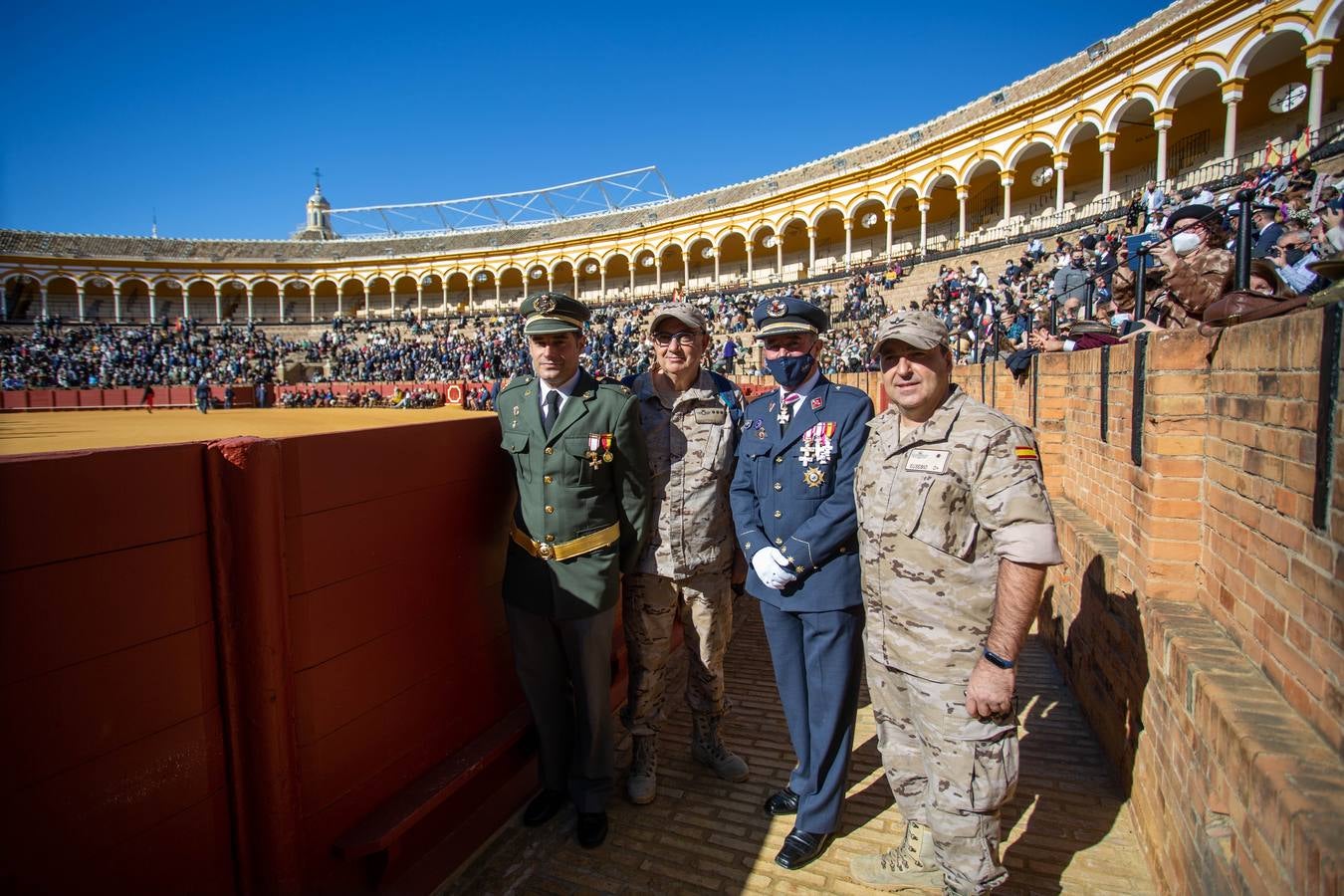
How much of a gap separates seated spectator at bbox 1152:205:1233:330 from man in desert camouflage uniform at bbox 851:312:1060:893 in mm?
2505

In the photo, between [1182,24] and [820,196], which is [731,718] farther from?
[820,196]

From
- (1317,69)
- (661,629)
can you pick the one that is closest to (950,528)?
(661,629)

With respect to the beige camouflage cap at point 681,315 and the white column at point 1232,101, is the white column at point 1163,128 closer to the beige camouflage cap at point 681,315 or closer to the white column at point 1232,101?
the white column at point 1232,101

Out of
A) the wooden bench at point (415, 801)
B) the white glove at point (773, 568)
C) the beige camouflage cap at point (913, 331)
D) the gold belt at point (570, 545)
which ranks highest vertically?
the beige camouflage cap at point (913, 331)

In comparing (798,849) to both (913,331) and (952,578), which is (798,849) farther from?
(913,331)

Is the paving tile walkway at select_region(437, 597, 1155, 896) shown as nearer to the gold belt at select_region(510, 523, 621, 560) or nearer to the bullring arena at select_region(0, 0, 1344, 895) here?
the bullring arena at select_region(0, 0, 1344, 895)

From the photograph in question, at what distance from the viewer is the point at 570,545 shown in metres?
2.66

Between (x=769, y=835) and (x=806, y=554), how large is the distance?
1161 millimetres

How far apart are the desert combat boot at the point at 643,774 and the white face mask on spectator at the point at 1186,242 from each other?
401 cm

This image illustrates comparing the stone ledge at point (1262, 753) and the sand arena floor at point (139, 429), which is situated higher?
the sand arena floor at point (139, 429)

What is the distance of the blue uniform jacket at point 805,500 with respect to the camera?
2.57 m

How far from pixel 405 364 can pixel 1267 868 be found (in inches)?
1485

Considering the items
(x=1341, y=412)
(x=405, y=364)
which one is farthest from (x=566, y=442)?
(x=405, y=364)

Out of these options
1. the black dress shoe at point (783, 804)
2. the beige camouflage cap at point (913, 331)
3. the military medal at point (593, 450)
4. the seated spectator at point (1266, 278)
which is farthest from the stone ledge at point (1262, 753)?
the seated spectator at point (1266, 278)
